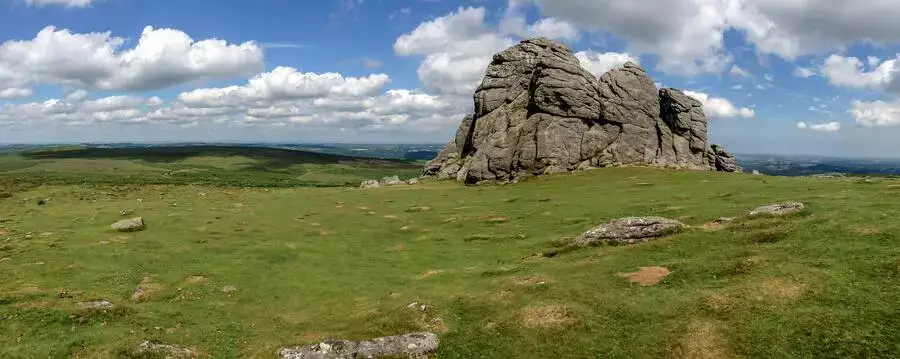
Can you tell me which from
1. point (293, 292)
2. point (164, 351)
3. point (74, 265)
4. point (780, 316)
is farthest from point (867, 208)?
point (74, 265)

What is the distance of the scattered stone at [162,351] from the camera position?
31922mm

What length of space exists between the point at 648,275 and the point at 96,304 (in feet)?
145

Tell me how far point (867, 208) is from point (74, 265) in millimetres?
82187

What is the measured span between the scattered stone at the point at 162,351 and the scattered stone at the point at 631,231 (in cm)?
3549

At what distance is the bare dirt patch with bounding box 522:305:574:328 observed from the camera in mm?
32625

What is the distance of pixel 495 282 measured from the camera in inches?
1699

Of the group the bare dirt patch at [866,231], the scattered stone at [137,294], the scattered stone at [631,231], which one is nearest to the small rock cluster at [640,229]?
the scattered stone at [631,231]

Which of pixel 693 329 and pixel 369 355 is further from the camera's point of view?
pixel 369 355

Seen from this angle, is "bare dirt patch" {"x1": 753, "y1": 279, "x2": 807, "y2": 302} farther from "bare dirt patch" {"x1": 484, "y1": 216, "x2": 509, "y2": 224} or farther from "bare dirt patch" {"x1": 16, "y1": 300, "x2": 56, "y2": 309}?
"bare dirt patch" {"x1": 16, "y1": 300, "x2": 56, "y2": 309}

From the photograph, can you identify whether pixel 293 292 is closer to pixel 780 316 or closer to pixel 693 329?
pixel 693 329

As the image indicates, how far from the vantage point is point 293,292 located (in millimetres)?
49156

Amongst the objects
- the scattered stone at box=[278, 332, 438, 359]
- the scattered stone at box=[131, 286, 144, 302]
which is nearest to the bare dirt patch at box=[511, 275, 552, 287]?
the scattered stone at box=[278, 332, 438, 359]

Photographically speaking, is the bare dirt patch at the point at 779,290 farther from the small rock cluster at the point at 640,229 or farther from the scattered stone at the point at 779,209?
the scattered stone at the point at 779,209

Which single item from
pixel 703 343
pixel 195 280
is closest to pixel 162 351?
pixel 195 280
